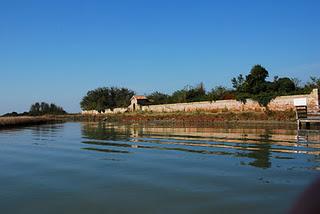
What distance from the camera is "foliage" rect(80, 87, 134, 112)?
276 ft

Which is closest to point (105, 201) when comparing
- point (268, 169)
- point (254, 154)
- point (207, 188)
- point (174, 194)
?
point (174, 194)

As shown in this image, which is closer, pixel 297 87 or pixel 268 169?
pixel 268 169

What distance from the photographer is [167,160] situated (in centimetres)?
1209

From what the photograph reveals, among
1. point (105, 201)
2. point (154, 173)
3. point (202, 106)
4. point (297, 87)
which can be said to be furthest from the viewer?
point (202, 106)

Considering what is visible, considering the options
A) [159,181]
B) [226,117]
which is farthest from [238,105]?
[159,181]

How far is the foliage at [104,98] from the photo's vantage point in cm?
8406

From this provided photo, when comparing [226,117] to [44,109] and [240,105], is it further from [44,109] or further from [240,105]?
[44,109]

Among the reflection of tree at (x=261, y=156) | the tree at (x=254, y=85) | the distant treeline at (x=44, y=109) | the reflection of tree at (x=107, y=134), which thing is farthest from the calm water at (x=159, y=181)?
the distant treeline at (x=44, y=109)

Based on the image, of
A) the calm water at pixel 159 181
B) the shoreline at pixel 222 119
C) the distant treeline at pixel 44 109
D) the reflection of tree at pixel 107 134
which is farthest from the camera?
the distant treeline at pixel 44 109

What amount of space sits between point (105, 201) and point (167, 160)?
5.22 m

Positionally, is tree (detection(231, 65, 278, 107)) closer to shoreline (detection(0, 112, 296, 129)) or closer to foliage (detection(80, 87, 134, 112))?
shoreline (detection(0, 112, 296, 129))

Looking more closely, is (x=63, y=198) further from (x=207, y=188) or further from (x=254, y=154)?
(x=254, y=154)

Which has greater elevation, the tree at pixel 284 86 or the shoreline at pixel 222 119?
the tree at pixel 284 86

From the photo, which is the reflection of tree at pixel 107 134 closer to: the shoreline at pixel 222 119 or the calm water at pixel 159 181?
the calm water at pixel 159 181
